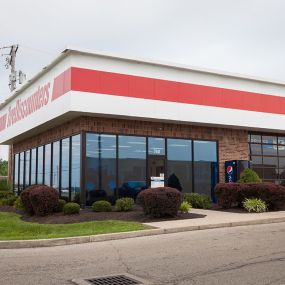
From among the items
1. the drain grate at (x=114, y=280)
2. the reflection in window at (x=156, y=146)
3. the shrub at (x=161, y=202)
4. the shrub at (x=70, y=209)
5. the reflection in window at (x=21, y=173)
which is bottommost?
the drain grate at (x=114, y=280)

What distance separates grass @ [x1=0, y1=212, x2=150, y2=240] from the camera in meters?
11.8

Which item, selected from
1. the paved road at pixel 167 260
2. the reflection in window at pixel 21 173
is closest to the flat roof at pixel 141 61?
the reflection in window at pixel 21 173

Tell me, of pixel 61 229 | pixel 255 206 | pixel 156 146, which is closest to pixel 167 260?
pixel 61 229

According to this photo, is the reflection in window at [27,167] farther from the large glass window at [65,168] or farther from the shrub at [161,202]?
the shrub at [161,202]

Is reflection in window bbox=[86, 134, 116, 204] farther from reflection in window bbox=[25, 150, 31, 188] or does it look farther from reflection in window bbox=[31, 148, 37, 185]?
reflection in window bbox=[25, 150, 31, 188]

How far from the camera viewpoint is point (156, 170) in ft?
67.1

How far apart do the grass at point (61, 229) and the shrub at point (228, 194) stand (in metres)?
5.74

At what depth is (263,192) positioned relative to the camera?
55.9ft

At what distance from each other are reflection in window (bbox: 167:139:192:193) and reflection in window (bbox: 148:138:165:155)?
0.33 m

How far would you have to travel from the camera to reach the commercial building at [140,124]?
60.6ft

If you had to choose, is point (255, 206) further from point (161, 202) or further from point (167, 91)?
point (167, 91)

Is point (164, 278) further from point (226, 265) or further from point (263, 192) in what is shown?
point (263, 192)

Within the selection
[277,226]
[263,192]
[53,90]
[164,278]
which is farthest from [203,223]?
[53,90]

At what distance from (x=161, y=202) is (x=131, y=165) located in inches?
212
